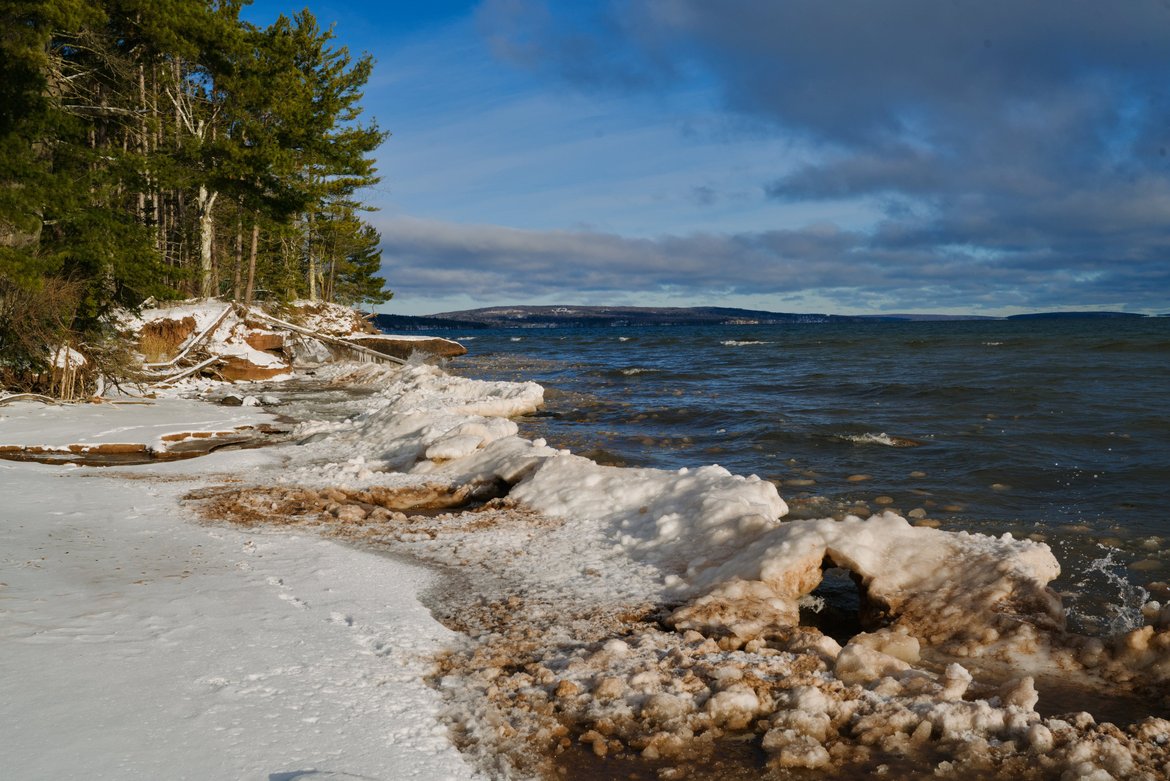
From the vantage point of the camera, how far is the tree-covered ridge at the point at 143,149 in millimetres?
12750

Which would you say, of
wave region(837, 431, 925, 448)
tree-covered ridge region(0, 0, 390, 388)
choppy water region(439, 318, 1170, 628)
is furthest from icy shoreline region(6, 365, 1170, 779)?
tree-covered ridge region(0, 0, 390, 388)

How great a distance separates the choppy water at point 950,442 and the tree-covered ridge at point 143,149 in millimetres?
8942

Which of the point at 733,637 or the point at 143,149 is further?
the point at 143,149

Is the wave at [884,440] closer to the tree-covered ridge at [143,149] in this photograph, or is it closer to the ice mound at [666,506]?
the ice mound at [666,506]

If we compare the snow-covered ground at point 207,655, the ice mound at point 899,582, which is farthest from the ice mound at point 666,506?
the snow-covered ground at point 207,655

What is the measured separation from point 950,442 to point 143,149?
23.5 metres

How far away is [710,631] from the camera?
4.29 metres

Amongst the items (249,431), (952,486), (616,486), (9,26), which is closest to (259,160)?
(9,26)

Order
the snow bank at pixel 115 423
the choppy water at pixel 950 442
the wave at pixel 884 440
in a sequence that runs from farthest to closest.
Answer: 1. the wave at pixel 884 440
2. the snow bank at pixel 115 423
3. the choppy water at pixel 950 442

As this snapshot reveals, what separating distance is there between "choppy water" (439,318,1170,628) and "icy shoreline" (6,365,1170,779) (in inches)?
57.8

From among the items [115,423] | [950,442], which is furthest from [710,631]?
[115,423]

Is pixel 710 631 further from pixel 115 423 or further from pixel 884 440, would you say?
pixel 115 423

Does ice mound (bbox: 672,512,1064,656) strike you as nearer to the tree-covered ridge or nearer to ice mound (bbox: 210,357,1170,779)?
ice mound (bbox: 210,357,1170,779)

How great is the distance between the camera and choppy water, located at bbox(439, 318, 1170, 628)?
7500 mm
